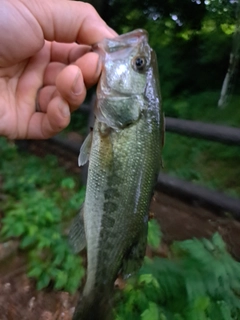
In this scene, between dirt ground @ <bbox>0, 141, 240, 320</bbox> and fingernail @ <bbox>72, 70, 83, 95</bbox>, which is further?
dirt ground @ <bbox>0, 141, 240, 320</bbox>

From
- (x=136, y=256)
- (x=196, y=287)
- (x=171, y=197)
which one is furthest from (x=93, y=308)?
(x=171, y=197)

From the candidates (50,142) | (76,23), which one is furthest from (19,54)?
(50,142)

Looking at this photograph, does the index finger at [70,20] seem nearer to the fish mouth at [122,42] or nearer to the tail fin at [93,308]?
the fish mouth at [122,42]

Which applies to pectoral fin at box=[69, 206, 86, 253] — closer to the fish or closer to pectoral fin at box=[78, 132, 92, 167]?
the fish

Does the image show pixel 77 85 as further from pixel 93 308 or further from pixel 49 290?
pixel 49 290

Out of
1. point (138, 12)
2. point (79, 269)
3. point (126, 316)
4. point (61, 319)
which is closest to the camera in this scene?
point (126, 316)

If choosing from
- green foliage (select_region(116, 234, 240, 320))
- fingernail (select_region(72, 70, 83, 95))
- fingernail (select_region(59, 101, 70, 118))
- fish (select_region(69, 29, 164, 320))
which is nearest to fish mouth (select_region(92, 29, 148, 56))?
fish (select_region(69, 29, 164, 320))

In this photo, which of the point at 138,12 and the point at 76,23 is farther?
the point at 138,12

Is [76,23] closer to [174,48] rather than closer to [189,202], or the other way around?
[189,202]

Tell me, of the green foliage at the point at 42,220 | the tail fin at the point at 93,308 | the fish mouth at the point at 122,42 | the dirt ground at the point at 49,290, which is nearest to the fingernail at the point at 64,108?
the fish mouth at the point at 122,42
